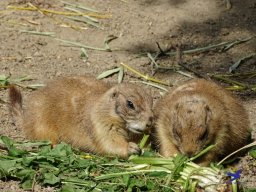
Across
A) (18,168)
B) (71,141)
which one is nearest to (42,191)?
(18,168)

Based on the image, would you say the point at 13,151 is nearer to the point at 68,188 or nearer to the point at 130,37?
the point at 68,188

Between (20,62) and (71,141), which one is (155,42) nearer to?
(20,62)

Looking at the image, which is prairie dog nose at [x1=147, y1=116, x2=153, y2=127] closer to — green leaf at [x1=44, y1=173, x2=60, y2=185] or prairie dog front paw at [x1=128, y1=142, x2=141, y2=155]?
prairie dog front paw at [x1=128, y1=142, x2=141, y2=155]

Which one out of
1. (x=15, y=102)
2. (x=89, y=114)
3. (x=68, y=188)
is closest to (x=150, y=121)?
(x=89, y=114)

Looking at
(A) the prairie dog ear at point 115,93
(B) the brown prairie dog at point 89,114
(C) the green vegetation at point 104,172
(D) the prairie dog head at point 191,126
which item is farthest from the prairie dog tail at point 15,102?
(D) the prairie dog head at point 191,126

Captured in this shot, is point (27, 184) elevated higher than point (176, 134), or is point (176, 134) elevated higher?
point (176, 134)
